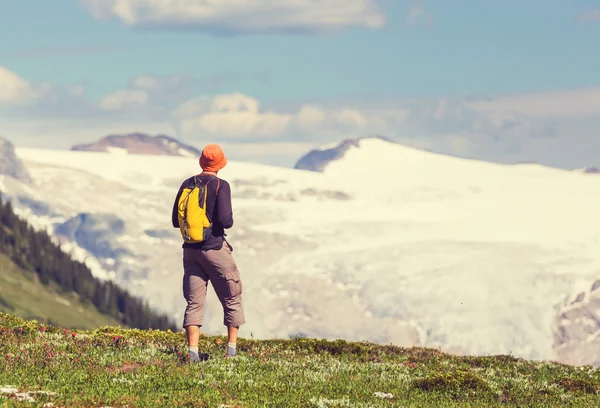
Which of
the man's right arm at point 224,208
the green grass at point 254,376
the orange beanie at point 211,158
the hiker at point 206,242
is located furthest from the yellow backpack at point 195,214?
the green grass at point 254,376

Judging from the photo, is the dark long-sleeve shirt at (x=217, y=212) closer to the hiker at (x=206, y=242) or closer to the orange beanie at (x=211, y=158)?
the hiker at (x=206, y=242)

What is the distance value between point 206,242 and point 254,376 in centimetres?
315

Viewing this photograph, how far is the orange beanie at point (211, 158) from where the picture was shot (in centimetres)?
2198

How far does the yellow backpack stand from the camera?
21422mm

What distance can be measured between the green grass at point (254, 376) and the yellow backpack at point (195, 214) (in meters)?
2.82

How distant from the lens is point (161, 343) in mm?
26219

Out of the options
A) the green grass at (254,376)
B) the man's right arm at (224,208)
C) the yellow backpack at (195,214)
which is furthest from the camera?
the yellow backpack at (195,214)

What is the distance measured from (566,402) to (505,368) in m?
6.72

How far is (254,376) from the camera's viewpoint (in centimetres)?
2050

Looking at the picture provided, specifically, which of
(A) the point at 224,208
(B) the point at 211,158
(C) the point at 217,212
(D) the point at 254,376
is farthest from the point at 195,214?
(D) the point at 254,376

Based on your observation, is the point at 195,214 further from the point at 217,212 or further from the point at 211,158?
the point at 211,158

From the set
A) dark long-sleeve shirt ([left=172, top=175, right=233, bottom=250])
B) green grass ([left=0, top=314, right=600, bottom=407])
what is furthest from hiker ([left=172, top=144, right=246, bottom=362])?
green grass ([left=0, top=314, right=600, bottom=407])

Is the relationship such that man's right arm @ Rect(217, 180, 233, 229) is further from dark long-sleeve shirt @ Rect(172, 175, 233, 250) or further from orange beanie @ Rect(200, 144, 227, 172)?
orange beanie @ Rect(200, 144, 227, 172)

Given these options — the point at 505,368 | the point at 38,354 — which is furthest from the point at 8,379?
the point at 505,368
